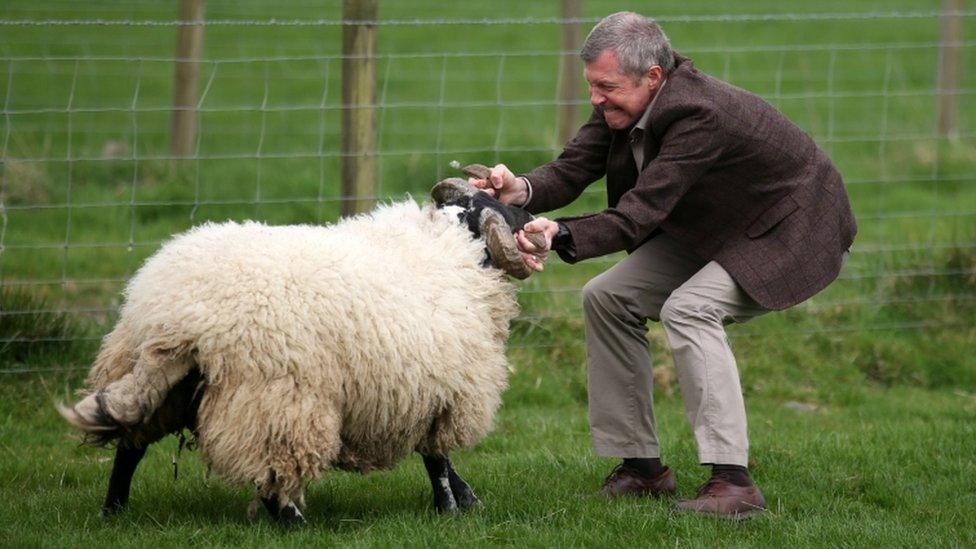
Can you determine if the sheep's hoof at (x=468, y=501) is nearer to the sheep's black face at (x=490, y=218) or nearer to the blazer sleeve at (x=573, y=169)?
the sheep's black face at (x=490, y=218)

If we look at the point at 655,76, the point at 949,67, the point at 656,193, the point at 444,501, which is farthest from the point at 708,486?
the point at 949,67

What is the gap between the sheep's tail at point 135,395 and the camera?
12.6 ft

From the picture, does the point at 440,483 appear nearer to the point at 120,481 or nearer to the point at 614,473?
the point at 614,473

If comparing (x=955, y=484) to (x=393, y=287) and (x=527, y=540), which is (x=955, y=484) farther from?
(x=393, y=287)

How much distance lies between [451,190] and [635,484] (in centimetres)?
135

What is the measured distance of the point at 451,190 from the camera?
15.4 ft

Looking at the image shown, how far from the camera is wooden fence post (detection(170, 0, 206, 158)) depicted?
7402 mm

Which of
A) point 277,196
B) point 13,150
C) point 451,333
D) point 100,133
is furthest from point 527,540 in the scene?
point 100,133

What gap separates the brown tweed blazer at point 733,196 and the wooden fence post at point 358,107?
187 cm

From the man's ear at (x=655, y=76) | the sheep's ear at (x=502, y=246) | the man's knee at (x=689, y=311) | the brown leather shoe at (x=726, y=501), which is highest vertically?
the man's ear at (x=655, y=76)

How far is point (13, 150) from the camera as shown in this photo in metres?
9.03

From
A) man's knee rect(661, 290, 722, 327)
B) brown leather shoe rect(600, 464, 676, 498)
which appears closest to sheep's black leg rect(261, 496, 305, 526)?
brown leather shoe rect(600, 464, 676, 498)

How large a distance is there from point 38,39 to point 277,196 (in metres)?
4.57

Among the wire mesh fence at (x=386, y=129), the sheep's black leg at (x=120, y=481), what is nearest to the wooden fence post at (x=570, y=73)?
the wire mesh fence at (x=386, y=129)
